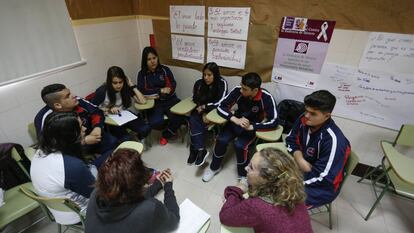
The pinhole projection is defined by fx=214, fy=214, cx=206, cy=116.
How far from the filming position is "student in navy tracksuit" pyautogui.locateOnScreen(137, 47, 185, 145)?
288 cm

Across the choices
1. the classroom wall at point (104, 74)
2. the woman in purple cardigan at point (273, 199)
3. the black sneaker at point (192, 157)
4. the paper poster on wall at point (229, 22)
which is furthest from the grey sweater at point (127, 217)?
the paper poster on wall at point (229, 22)

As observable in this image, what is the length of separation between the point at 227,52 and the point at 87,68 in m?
1.78

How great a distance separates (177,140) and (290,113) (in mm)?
1598

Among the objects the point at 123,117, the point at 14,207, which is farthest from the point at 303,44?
the point at 14,207

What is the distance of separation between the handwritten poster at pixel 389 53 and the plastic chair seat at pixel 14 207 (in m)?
3.12

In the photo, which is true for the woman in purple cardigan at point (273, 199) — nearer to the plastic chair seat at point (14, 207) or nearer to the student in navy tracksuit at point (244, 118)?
the student in navy tracksuit at point (244, 118)

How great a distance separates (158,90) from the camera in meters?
3.00

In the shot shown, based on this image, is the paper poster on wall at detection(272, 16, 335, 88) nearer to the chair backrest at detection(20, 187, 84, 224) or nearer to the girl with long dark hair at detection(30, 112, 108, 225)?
the girl with long dark hair at detection(30, 112, 108, 225)

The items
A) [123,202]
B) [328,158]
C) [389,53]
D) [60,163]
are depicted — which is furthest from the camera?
[389,53]

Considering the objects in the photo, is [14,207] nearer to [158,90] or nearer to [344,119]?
[158,90]

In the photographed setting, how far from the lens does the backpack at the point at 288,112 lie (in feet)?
7.89

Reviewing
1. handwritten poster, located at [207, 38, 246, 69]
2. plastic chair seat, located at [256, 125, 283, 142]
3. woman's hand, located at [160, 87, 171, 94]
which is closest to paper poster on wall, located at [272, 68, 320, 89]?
handwritten poster, located at [207, 38, 246, 69]

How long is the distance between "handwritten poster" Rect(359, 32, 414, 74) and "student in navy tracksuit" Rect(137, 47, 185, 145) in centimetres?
220

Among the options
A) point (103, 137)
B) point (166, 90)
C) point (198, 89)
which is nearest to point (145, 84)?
point (166, 90)
